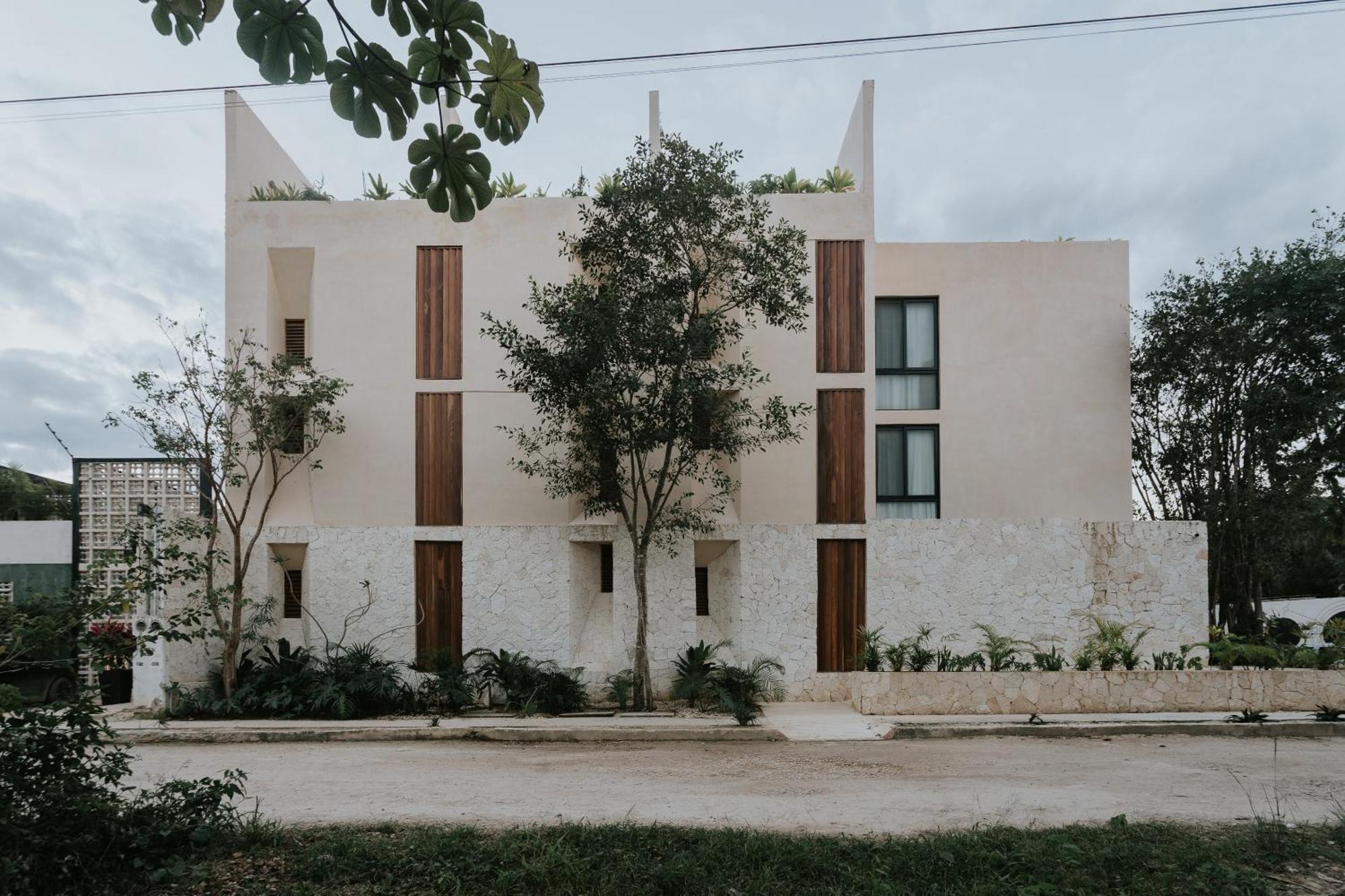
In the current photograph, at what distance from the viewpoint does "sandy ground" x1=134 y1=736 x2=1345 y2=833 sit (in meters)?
6.91

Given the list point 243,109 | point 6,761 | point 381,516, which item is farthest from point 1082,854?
point 243,109

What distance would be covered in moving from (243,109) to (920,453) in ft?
45.3

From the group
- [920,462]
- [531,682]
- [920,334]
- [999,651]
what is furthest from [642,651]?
[920,334]

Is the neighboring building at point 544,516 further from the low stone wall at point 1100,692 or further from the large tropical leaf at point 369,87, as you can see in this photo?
the large tropical leaf at point 369,87

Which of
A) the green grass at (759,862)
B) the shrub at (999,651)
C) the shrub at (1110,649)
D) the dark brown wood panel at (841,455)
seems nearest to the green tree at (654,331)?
the dark brown wood panel at (841,455)

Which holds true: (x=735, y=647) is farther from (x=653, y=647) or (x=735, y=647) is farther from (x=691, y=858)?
(x=691, y=858)

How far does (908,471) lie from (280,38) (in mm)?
14666

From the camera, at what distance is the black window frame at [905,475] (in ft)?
51.6

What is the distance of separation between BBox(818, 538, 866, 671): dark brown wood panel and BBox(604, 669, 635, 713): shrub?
321 centimetres

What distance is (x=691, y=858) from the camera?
5.38 m

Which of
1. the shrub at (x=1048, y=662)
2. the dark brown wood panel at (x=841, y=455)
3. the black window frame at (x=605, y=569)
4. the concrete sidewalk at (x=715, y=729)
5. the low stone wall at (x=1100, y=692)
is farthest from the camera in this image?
the black window frame at (x=605, y=569)

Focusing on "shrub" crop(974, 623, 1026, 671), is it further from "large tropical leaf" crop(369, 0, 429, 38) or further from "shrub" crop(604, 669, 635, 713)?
"large tropical leaf" crop(369, 0, 429, 38)

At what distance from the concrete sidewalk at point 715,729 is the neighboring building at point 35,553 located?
274 inches

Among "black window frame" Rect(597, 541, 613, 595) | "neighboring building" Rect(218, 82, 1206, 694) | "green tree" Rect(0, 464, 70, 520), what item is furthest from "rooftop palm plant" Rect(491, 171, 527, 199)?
"green tree" Rect(0, 464, 70, 520)
